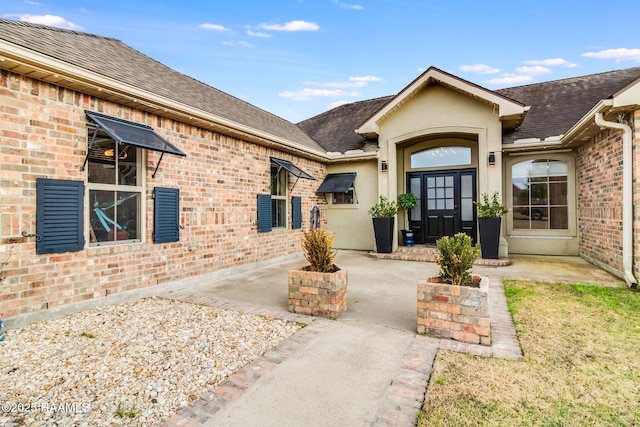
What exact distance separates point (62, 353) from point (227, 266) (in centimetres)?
371

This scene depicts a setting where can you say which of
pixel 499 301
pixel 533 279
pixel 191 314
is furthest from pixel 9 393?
pixel 533 279

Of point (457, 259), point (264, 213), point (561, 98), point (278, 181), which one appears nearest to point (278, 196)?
point (278, 181)

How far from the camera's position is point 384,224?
28.9 ft

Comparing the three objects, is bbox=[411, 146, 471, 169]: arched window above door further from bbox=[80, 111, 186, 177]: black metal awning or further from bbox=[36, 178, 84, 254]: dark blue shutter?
bbox=[36, 178, 84, 254]: dark blue shutter

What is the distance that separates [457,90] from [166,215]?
800cm

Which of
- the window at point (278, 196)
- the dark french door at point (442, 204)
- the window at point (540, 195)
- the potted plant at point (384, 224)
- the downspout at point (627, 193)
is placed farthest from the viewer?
the dark french door at point (442, 204)

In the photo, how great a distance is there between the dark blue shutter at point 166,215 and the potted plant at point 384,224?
5.47 meters

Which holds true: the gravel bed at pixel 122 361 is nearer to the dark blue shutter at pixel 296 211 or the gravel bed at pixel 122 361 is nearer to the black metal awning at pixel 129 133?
the black metal awning at pixel 129 133

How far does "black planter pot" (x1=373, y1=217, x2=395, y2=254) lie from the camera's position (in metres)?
8.81

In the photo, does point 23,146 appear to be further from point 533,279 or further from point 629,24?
point 629,24

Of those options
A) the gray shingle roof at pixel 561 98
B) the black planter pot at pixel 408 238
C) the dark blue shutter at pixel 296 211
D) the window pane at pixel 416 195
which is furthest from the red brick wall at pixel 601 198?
the dark blue shutter at pixel 296 211

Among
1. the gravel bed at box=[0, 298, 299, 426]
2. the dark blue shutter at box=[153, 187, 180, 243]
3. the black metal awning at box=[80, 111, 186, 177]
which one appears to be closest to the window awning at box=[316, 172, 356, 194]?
the dark blue shutter at box=[153, 187, 180, 243]

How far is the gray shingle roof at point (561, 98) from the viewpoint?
28.6ft

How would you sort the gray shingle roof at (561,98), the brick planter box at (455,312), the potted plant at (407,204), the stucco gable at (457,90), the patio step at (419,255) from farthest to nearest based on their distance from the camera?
→ the potted plant at (407,204), the gray shingle roof at (561,98), the stucco gable at (457,90), the patio step at (419,255), the brick planter box at (455,312)
